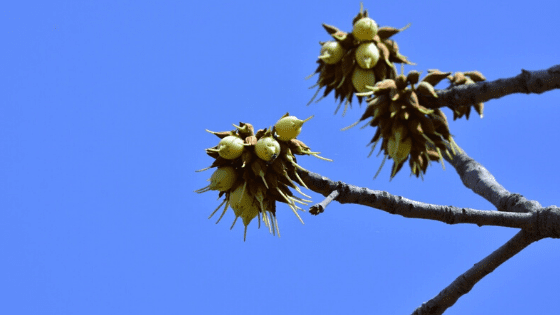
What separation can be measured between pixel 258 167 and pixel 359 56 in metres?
1.02

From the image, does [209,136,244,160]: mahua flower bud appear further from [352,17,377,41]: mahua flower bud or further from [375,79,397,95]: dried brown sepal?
→ [352,17,377,41]: mahua flower bud

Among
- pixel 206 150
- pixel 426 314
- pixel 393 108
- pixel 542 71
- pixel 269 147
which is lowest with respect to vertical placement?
pixel 426 314

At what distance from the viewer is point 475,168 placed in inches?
199

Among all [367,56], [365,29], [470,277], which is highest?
[365,29]

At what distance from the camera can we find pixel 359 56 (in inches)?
152

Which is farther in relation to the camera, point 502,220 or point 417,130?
point 502,220

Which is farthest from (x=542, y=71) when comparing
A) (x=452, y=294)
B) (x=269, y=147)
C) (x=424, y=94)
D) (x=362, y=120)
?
(x=452, y=294)

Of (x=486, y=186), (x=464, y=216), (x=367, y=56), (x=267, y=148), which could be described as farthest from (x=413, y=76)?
(x=486, y=186)

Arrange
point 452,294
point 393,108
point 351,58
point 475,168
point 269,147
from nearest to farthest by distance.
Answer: point 393,108 → point 269,147 → point 351,58 → point 452,294 → point 475,168

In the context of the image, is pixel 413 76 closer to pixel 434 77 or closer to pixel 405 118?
pixel 434 77

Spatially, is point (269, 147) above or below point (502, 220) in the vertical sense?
above

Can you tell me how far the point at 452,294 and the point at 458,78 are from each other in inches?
62.9

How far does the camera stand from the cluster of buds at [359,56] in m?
3.85

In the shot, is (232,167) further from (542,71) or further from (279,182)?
(542,71)
